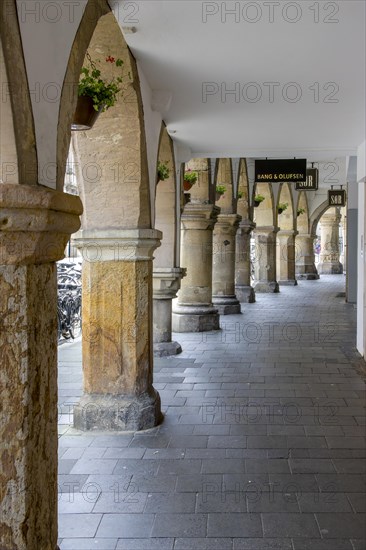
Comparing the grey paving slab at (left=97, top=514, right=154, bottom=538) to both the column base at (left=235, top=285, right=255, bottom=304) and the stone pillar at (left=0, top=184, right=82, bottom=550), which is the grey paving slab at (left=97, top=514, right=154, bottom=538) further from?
the column base at (left=235, top=285, right=255, bottom=304)

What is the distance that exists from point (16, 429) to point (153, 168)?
3.87m

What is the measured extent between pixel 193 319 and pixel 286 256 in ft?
43.5

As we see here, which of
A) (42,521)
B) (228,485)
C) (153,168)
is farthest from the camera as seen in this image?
(153,168)

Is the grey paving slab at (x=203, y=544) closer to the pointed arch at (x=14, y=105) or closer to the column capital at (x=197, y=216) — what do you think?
the pointed arch at (x=14, y=105)

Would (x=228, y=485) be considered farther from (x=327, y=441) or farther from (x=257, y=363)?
(x=257, y=363)

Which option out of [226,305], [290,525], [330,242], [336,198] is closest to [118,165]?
[290,525]

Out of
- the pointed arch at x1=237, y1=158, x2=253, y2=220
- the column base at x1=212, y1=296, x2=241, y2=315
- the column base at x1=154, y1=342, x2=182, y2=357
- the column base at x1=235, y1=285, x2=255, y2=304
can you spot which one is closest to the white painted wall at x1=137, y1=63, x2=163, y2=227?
the column base at x1=154, y1=342, x2=182, y2=357

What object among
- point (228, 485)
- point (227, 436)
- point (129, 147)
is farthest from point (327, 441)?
point (129, 147)

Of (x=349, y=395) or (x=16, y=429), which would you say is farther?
(x=349, y=395)

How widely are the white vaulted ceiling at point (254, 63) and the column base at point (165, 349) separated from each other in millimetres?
2805

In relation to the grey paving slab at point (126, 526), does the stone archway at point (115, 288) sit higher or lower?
higher

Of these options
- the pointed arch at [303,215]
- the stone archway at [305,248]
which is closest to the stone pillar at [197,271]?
the pointed arch at [303,215]

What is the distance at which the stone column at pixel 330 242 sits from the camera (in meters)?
31.7

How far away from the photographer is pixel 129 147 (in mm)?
5180
